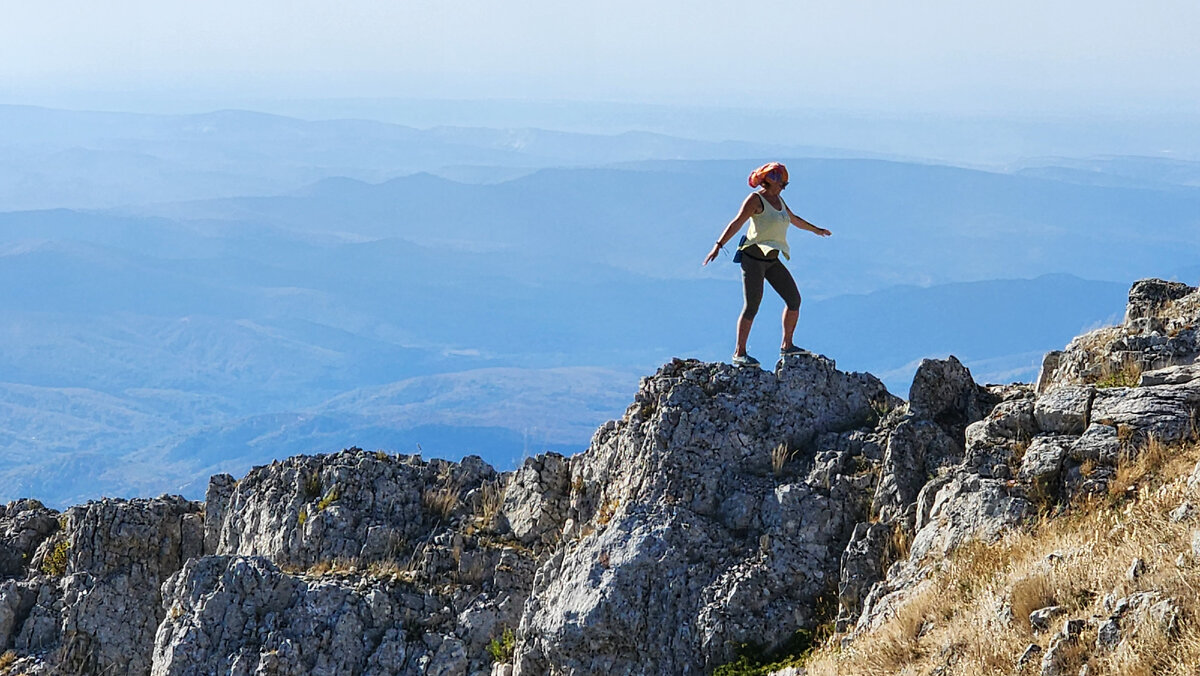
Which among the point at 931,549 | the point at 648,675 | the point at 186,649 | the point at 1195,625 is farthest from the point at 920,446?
the point at 186,649

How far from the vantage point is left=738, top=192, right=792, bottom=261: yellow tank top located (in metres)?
15.5

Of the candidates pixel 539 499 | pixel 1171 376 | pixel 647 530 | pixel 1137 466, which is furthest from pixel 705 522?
pixel 1171 376

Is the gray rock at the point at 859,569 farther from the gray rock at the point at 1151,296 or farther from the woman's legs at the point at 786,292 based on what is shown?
the gray rock at the point at 1151,296

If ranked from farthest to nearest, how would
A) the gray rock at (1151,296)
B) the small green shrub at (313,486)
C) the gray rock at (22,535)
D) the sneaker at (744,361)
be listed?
the gray rock at (22,535) → the small green shrub at (313,486) → the gray rock at (1151,296) → the sneaker at (744,361)

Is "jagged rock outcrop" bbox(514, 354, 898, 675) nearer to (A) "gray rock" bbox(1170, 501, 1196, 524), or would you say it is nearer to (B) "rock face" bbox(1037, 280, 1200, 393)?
(B) "rock face" bbox(1037, 280, 1200, 393)

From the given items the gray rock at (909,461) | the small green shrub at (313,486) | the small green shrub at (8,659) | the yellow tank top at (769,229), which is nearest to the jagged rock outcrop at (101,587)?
the small green shrub at (8,659)

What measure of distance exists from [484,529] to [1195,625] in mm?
9831

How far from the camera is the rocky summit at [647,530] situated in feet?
40.7

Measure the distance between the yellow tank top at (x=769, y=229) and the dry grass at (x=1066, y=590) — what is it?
527 cm

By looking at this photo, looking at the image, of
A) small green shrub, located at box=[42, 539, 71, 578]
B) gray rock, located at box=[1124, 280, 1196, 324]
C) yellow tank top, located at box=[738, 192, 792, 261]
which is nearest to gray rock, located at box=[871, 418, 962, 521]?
yellow tank top, located at box=[738, 192, 792, 261]

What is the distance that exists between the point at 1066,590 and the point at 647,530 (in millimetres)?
5027

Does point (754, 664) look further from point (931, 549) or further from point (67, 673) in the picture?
point (67, 673)

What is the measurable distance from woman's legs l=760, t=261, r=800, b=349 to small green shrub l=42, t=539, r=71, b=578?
39.7 ft

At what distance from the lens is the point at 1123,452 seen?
11.7 m
